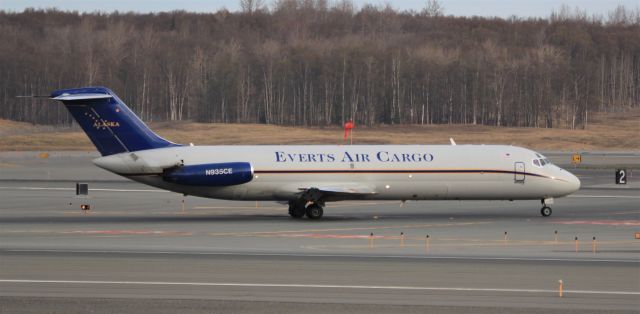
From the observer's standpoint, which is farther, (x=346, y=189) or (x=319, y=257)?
(x=346, y=189)

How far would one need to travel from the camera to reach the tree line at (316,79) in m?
132

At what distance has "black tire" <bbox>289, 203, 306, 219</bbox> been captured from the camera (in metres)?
39.7

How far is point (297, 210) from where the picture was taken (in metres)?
39.9

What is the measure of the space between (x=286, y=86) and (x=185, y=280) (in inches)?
4498

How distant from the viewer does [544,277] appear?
22.7 meters

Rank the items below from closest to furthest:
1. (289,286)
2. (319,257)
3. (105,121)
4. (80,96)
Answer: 1. (289,286)
2. (319,257)
3. (80,96)
4. (105,121)

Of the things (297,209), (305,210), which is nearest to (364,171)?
(305,210)

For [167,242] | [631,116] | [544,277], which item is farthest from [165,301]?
[631,116]

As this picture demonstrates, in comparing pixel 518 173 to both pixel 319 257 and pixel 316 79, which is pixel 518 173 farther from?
pixel 316 79

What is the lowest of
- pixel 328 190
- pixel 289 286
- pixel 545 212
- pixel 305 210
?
pixel 545 212

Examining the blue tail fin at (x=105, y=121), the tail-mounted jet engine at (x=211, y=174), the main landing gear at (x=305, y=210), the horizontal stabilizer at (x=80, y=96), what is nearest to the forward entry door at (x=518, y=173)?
the main landing gear at (x=305, y=210)

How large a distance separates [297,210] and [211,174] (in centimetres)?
380

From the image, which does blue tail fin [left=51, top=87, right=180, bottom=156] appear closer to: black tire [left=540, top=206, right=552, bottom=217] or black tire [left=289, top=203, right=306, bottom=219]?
black tire [left=289, top=203, right=306, bottom=219]

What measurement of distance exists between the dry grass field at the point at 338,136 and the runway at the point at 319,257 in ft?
166
